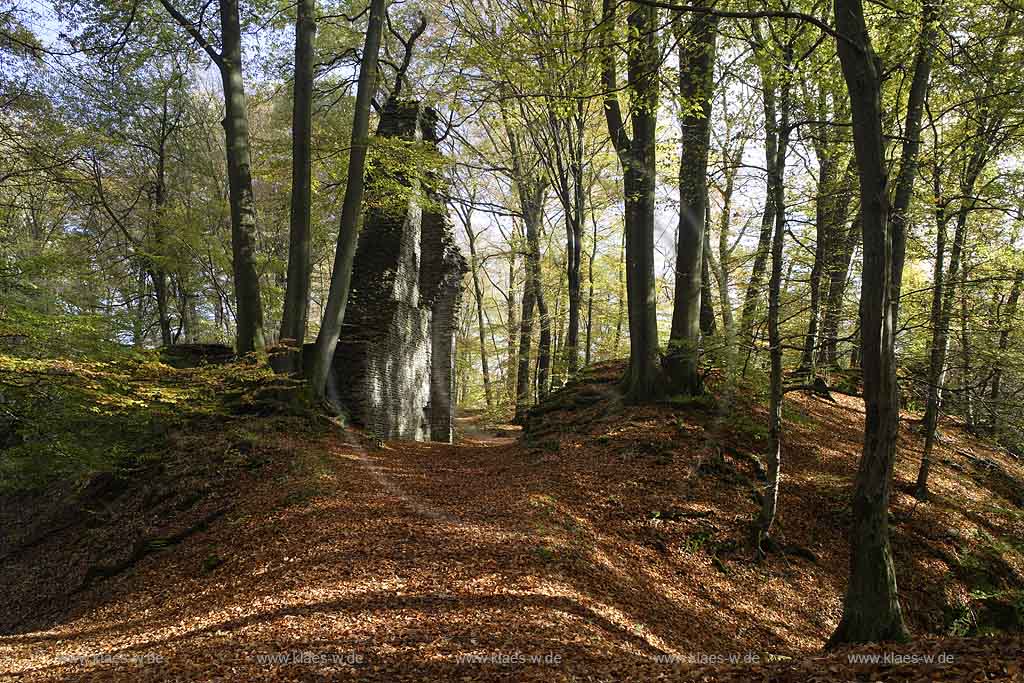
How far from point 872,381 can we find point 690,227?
509 centimetres

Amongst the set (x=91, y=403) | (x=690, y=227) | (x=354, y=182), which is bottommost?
(x=91, y=403)

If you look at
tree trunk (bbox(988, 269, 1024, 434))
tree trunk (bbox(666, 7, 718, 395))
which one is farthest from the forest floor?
tree trunk (bbox(988, 269, 1024, 434))

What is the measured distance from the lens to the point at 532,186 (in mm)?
15875

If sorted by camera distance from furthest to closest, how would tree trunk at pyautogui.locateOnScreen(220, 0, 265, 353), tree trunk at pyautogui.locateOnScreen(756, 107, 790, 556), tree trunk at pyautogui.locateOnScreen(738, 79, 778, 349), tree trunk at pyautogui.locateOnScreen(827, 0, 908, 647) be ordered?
1. tree trunk at pyautogui.locateOnScreen(220, 0, 265, 353)
2. tree trunk at pyautogui.locateOnScreen(738, 79, 778, 349)
3. tree trunk at pyautogui.locateOnScreen(756, 107, 790, 556)
4. tree trunk at pyautogui.locateOnScreen(827, 0, 908, 647)

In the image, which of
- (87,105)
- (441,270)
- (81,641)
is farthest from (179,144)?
(81,641)

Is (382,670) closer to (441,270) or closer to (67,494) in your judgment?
(67,494)

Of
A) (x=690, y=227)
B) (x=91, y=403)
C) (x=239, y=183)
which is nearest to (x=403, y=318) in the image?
(x=239, y=183)

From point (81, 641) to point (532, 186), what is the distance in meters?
14.0

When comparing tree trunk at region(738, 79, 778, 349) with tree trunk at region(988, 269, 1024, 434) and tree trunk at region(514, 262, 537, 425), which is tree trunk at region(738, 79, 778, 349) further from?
tree trunk at region(514, 262, 537, 425)

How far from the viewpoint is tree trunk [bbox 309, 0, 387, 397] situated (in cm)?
899

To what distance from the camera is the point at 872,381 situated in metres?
3.90

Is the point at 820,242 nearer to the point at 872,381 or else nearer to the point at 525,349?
the point at 872,381

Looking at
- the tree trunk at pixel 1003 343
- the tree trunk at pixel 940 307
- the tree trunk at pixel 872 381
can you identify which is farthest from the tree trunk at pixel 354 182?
the tree trunk at pixel 1003 343

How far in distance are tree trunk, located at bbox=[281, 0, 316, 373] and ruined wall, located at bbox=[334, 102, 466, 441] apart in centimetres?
243
